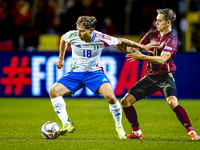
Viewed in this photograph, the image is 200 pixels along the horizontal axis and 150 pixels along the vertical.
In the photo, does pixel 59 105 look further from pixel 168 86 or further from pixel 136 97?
pixel 168 86

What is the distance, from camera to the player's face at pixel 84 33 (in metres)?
5.79

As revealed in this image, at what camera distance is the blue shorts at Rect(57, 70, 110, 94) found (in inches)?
235

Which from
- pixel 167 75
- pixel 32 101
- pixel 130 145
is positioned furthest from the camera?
pixel 32 101

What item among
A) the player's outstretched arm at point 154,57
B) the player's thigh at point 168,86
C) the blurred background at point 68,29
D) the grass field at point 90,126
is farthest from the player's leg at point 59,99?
the blurred background at point 68,29

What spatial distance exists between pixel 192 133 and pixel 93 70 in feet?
6.02

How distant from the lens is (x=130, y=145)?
17.7 ft

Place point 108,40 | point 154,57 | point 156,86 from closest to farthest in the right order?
1. point 154,57
2. point 108,40
3. point 156,86

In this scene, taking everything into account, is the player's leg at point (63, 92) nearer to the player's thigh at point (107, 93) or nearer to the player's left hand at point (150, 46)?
the player's thigh at point (107, 93)

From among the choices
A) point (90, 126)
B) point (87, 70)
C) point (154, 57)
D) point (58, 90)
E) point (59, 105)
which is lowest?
point (90, 126)

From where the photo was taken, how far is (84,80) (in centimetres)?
604

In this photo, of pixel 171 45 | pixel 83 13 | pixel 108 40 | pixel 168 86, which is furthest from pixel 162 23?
pixel 83 13

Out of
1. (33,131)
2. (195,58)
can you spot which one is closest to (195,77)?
(195,58)

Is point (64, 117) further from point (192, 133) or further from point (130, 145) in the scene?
point (192, 133)

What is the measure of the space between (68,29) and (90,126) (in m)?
7.52
